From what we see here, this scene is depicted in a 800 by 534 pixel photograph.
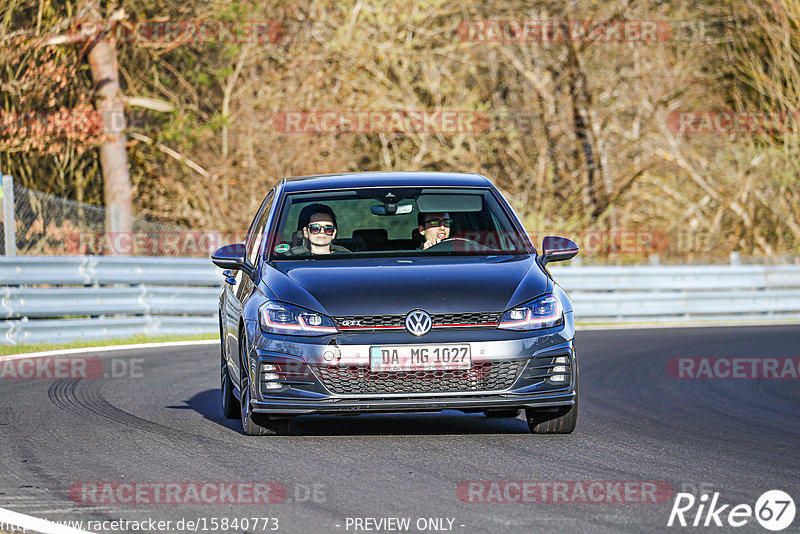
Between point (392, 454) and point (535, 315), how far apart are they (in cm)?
115

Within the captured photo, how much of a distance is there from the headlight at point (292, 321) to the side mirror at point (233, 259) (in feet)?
2.67

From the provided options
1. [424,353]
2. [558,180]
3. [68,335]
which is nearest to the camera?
[424,353]

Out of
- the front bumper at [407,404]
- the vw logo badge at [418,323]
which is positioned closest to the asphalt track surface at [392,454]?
the front bumper at [407,404]

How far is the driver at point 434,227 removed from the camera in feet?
28.7

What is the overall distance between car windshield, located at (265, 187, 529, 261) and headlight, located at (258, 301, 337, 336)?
2.54ft

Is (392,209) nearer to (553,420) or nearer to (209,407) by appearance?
(553,420)

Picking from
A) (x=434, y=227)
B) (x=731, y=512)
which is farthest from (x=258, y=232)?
(x=731, y=512)

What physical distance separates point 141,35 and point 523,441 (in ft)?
61.9

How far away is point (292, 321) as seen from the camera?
7531 millimetres

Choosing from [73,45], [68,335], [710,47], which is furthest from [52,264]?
[710,47]

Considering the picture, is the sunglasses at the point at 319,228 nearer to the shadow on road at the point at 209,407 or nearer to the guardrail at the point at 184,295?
the shadow on road at the point at 209,407

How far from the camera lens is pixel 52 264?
16.5m

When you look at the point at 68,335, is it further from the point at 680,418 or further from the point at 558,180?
the point at 558,180

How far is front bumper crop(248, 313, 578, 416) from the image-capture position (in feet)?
24.2
